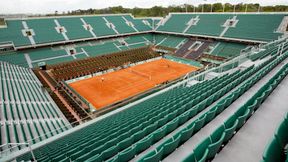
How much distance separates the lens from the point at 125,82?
2817 cm

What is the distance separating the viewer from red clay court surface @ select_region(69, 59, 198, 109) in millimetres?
23964

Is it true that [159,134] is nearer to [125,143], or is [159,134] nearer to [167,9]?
[125,143]

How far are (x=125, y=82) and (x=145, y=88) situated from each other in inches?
157

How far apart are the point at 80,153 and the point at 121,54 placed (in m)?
34.5

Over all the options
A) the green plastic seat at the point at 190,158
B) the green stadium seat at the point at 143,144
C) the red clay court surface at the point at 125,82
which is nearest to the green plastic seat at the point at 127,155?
the green stadium seat at the point at 143,144

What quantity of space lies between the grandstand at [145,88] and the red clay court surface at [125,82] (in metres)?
0.16

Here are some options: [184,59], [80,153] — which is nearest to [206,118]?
[80,153]

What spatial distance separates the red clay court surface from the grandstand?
0.16 m

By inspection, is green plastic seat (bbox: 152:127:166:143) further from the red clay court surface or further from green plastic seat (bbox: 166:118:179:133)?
the red clay court surface

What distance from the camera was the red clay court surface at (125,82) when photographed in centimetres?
2396

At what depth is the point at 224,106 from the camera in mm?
6938

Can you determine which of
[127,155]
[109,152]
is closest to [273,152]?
[127,155]

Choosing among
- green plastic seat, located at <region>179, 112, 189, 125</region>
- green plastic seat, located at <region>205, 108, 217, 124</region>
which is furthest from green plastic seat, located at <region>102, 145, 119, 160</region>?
green plastic seat, located at <region>205, 108, 217, 124</region>

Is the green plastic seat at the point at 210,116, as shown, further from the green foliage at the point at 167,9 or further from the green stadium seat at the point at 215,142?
the green foliage at the point at 167,9
